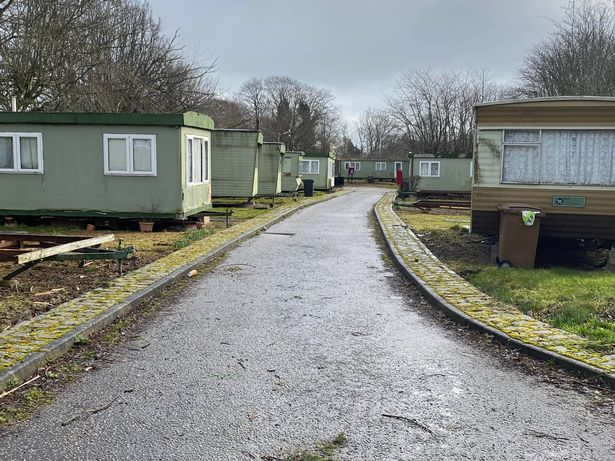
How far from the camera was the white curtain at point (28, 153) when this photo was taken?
1426cm

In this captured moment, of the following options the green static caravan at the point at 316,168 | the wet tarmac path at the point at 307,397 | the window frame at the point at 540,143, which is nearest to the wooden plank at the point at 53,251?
the wet tarmac path at the point at 307,397

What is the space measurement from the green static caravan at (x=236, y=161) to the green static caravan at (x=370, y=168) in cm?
4293

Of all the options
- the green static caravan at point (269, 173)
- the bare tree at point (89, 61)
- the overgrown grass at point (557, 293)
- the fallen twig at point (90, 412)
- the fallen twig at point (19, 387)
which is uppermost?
the bare tree at point (89, 61)

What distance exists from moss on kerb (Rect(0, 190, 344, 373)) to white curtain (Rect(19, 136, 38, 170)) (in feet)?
20.4

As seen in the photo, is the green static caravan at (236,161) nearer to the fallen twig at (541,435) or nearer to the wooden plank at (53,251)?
the wooden plank at (53,251)

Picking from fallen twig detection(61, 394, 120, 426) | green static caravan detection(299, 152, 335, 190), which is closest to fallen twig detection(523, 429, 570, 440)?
fallen twig detection(61, 394, 120, 426)

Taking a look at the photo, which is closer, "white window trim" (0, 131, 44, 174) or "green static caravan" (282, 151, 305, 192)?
"white window trim" (0, 131, 44, 174)

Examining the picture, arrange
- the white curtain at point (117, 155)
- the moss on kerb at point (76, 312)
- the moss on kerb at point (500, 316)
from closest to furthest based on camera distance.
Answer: the moss on kerb at point (76, 312) < the moss on kerb at point (500, 316) < the white curtain at point (117, 155)

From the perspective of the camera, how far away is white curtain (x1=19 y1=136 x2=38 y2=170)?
1426 centimetres

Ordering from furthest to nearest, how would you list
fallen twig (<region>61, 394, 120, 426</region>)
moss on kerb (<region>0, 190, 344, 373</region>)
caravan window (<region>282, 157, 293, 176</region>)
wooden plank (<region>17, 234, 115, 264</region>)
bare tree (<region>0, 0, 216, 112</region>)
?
caravan window (<region>282, 157, 293, 176</region>), bare tree (<region>0, 0, 216, 112</region>), wooden plank (<region>17, 234, 115, 264</region>), moss on kerb (<region>0, 190, 344, 373</region>), fallen twig (<region>61, 394, 120, 426</region>)

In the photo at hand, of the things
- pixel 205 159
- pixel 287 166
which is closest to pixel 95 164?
pixel 205 159

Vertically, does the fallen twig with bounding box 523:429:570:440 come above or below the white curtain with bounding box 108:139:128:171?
below

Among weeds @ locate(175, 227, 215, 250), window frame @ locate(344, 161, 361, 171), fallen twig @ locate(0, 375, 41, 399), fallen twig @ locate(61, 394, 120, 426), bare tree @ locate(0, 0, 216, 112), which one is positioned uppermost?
bare tree @ locate(0, 0, 216, 112)

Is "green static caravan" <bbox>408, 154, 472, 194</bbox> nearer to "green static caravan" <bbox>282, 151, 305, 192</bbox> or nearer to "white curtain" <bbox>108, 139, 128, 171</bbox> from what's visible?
"green static caravan" <bbox>282, 151, 305, 192</bbox>
